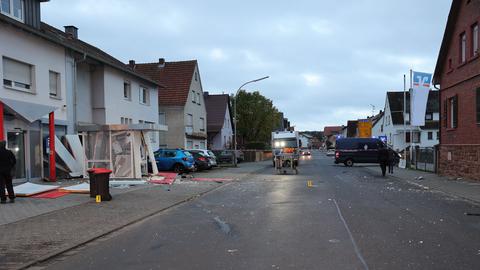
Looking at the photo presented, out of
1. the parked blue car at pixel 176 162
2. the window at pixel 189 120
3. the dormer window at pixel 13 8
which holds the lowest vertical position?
the parked blue car at pixel 176 162

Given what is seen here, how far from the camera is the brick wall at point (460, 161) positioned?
771 inches

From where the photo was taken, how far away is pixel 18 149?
17.5m

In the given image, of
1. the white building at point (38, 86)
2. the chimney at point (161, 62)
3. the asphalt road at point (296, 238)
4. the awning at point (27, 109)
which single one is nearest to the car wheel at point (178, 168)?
the white building at point (38, 86)

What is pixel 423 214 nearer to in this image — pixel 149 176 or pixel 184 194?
pixel 184 194

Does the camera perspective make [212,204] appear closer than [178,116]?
Yes

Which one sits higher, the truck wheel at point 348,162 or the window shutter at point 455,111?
the window shutter at point 455,111

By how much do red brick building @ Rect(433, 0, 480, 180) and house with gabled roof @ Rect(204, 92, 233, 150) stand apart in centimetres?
3277

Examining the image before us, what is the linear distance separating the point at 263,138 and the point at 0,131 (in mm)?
51460

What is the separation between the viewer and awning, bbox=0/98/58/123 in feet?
53.2

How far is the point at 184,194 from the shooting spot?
15.1m

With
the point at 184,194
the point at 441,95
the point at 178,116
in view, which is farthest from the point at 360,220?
the point at 178,116

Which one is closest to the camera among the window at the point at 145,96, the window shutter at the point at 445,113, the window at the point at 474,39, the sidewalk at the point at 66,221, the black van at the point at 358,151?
the sidewalk at the point at 66,221

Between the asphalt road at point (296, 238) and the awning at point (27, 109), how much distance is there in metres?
7.74

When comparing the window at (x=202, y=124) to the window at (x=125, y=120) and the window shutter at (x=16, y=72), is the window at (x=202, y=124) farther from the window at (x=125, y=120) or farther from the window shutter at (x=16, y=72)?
the window shutter at (x=16, y=72)
